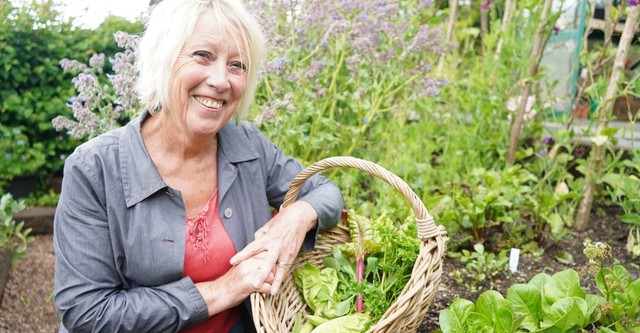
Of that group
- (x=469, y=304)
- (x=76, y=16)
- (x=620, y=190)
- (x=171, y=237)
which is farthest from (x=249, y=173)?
(x=76, y=16)

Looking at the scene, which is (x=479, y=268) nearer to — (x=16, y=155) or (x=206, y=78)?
(x=206, y=78)

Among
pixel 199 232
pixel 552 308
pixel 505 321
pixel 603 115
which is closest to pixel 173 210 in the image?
pixel 199 232

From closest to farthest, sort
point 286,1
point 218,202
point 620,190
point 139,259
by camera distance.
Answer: point 139,259, point 218,202, point 620,190, point 286,1

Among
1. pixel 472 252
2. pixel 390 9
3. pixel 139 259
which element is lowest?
pixel 472 252

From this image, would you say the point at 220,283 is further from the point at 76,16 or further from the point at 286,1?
the point at 76,16

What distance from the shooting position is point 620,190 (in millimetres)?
2490

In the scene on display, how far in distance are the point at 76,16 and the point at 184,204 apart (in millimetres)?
3082

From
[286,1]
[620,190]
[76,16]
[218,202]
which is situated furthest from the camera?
[76,16]

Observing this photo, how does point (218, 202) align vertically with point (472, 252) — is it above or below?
above

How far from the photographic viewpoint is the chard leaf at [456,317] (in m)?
1.57

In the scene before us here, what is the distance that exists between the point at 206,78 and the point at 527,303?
3.50 ft

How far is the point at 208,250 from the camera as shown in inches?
64.7

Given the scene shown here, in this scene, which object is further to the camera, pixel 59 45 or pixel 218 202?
pixel 59 45

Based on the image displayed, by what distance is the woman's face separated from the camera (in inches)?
60.3
